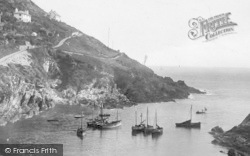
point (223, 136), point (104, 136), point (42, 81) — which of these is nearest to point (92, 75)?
point (42, 81)

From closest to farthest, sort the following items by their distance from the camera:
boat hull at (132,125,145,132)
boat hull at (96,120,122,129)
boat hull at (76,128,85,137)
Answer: boat hull at (76,128,85,137), boat hull at (132,125,145,132), boat hull at (96,120,122,129)

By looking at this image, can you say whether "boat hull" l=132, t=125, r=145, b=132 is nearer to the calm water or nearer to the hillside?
the calm water

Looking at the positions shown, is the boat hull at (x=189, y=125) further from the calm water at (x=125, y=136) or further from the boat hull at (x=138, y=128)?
the boat hull at (x=138, y=128)

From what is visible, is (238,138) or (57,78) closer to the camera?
(238,138)

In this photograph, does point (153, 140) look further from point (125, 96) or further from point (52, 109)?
point (125, 96)

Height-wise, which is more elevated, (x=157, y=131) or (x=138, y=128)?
(x=138, y=128)

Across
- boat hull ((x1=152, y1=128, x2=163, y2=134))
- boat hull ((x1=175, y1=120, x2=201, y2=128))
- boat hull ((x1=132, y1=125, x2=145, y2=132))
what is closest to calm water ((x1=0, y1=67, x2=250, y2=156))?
boat hull ((x1=152, y1=128, x2=163, y2=134))

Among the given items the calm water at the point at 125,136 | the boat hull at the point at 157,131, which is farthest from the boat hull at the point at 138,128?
the boat hull at the point at 157,131

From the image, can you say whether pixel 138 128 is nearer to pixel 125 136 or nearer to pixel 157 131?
pixel 157 131

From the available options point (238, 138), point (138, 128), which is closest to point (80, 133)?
point (138, 128)
